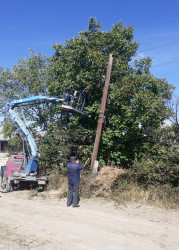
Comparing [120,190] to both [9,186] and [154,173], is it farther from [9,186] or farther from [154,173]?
[9,186]

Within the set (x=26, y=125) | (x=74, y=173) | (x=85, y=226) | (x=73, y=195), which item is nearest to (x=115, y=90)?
(x=26, y=125)

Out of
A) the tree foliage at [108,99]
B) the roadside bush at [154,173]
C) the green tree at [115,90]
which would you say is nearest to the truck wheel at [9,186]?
the tree foliage at [108,99]

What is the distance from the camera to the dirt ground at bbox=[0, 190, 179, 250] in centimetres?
624

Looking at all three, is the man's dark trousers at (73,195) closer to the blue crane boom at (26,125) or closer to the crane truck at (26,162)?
the crane truck at (26,162)

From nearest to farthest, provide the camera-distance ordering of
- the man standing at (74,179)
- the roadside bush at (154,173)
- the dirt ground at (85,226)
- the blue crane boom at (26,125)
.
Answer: the dirt ground at (85,226)
the man standing at (74,179)
the roadside bush at (154,173)
the blue crane boom at (26,125)

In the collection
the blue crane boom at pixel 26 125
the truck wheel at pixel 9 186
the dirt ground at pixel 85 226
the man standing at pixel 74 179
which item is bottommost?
the dirt ground at pixel 85 226

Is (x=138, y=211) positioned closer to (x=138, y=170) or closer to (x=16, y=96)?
(x=138, y=170)

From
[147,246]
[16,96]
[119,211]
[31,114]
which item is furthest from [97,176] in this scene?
[16,96]

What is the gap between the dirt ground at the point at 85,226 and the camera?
6.24m

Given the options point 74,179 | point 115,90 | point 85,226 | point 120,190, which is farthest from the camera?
point 115,90

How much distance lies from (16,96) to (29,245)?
1726 cm

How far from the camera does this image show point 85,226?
25.2 ft

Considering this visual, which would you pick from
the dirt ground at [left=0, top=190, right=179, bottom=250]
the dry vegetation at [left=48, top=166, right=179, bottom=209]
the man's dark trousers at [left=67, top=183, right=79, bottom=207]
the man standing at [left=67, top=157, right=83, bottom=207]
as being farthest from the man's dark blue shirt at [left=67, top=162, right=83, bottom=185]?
the dry vegetation at [left=48, top=166, right=179, bottom=209]

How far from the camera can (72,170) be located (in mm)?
10500
